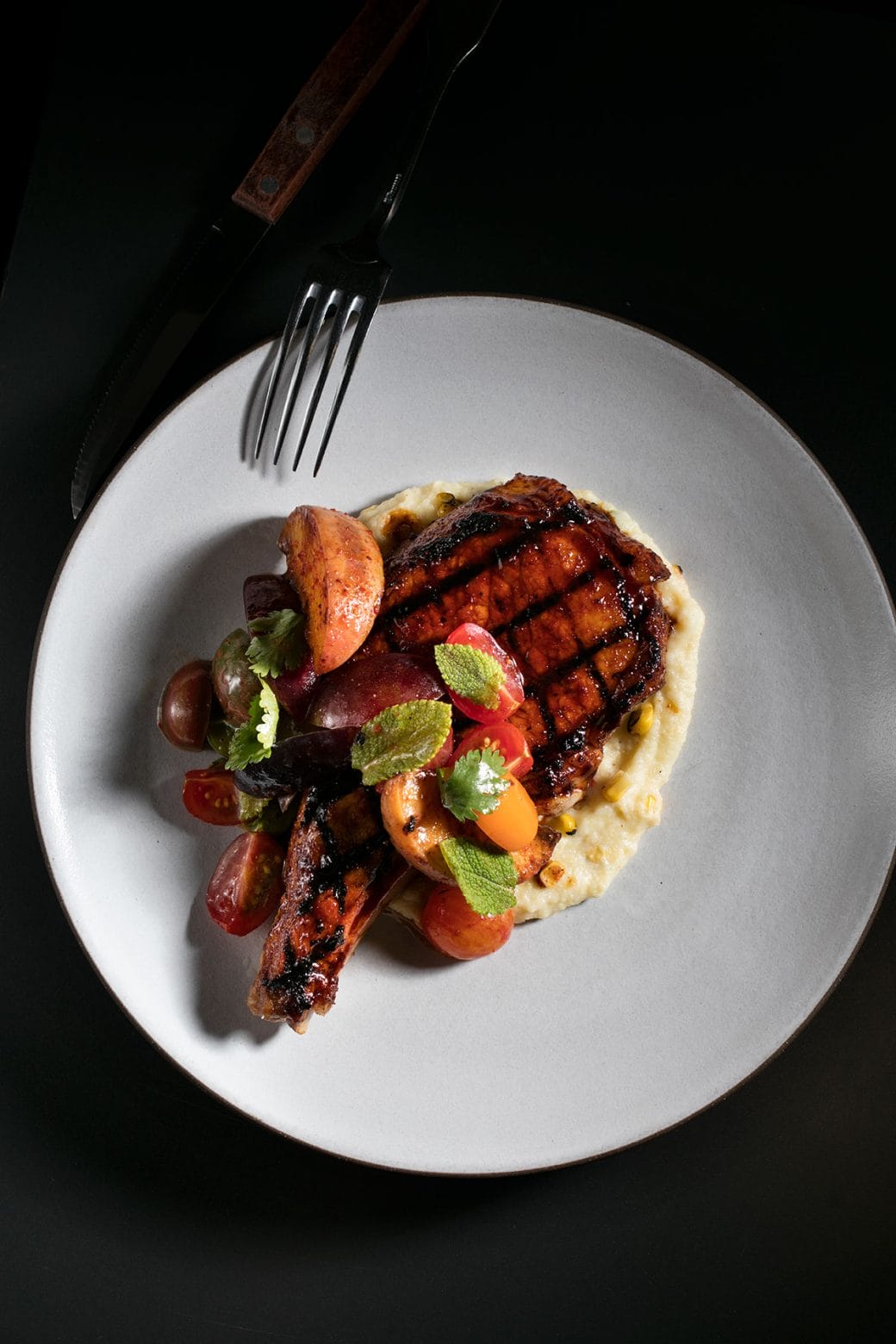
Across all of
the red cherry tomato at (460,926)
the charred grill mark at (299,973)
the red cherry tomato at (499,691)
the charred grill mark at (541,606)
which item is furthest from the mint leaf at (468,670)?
the charred grill mark at (299,973)

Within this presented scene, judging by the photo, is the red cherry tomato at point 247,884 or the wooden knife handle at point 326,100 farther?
the wooden knife handle at point 326,100

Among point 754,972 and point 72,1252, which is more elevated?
point 754,972

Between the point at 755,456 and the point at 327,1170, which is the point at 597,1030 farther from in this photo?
the point at 755,456

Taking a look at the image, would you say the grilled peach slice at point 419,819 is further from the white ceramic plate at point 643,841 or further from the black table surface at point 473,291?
the black table surface at point 473,291

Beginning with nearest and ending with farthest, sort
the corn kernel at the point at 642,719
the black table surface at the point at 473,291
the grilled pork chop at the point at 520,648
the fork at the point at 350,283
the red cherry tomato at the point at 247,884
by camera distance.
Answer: the grilled pork chop at the point at 520,648, the red cherry tomato at the point at 247,884, the fork at the point at 350,283, the corn kernel at the point at 642,719, the black table surface at the point at 473,291

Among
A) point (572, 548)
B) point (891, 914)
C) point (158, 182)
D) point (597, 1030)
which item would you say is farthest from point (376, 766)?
point (158, 182)

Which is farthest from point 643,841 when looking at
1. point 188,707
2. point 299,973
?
point 188,707
